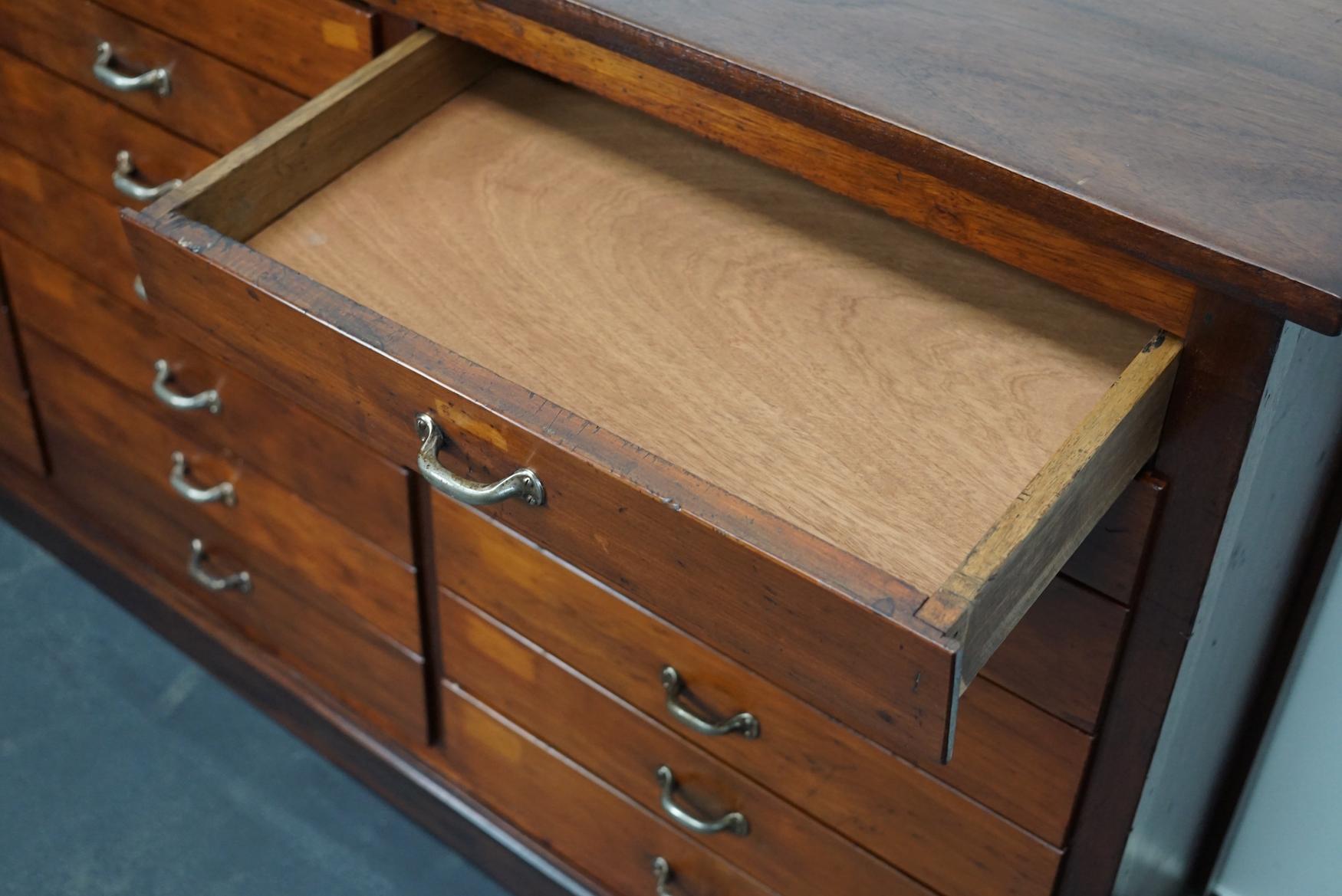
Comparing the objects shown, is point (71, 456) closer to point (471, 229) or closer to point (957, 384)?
point (471, 229)

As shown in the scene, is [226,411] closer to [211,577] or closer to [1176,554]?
[211,577]

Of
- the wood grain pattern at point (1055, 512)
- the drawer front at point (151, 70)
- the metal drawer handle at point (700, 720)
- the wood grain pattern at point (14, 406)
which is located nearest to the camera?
the wood grain pattern at point (1055, 512)

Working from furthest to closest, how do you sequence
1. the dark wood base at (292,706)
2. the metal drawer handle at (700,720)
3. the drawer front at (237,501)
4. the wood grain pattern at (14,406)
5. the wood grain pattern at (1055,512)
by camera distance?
the wood grain pattern at (14,406)
the dark wood base at (292,706)
the drawer front at (237,501)
the metal drawer handle at (700,720)
the wood grain pattern at (1055,512)

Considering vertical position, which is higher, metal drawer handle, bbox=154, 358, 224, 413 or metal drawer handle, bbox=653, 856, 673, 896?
metal drawer handle, bbox=154, 358, 224, 413

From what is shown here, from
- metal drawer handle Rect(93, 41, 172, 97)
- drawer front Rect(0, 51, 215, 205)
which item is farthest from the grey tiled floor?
metal drawer handle Rect(93, 41, 172, 97)

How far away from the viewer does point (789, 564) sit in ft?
2.11

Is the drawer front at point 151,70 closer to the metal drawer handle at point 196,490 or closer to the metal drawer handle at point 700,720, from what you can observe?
the metal drawer handle at point 196,490

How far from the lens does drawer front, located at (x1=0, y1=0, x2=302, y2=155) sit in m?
1.11

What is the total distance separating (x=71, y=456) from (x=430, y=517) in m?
0.61

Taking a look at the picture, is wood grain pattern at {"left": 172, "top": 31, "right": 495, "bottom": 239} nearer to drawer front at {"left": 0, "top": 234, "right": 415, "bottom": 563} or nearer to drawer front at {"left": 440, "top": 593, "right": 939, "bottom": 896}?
drawer front at {"left": 0, "top": 234, "right": 415, "bottom": 563}

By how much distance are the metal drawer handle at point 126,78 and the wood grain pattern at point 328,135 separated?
276 mm

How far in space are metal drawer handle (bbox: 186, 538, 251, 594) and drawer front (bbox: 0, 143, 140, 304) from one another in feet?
0.80

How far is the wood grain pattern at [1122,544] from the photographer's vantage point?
2.63ft

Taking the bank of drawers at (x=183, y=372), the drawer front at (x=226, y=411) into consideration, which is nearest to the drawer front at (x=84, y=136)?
the bank of drawers at (x=183, y=372)
